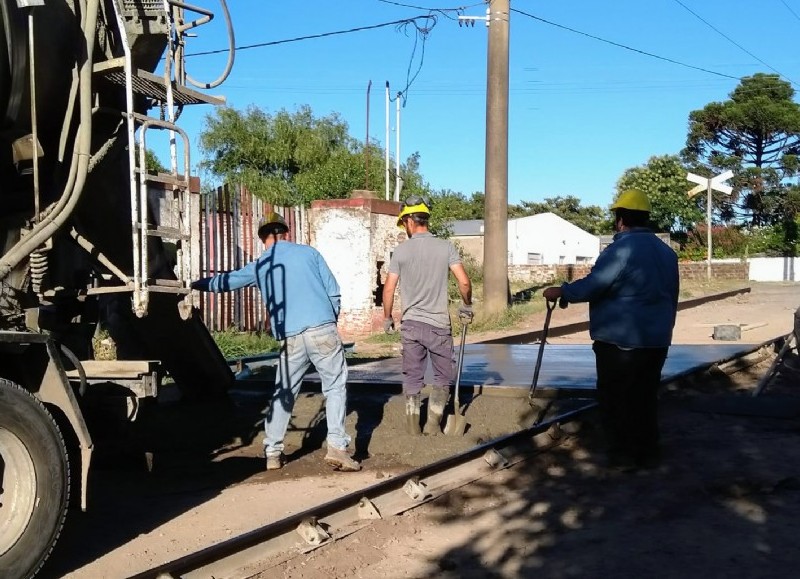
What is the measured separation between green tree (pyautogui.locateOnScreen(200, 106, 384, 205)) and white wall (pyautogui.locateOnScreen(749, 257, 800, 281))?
17.7 metres

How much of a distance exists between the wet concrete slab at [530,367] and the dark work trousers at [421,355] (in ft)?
4.27

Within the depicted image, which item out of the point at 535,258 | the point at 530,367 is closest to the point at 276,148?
the point at 535,258

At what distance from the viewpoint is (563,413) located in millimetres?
7758

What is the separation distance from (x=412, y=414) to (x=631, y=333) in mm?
1846

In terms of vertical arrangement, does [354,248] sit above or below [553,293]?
above

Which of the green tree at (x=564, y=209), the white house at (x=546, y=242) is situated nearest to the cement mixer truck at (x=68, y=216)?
the white house at (x=546, y=242)

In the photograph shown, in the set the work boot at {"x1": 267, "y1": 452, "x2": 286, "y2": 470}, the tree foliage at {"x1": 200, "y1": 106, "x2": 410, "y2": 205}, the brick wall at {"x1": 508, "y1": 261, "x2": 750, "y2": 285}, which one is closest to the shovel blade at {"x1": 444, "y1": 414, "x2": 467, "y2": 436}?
the work boot at {"x1": 267, "y1": 452, "x2": 286, "y2": 470}

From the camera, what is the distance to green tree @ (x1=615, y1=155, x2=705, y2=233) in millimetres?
44406

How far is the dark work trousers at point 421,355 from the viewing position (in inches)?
287

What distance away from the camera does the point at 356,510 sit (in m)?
5.21

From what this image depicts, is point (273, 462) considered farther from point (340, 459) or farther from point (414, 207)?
point (414, 207)

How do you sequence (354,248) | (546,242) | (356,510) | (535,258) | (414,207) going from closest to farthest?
(356,510) → (414,207) → (354,248) → (535,258) → (546,242)

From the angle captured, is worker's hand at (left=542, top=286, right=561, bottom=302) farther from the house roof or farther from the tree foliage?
the house roof

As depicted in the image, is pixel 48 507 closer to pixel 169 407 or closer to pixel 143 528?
pixel 143 528
